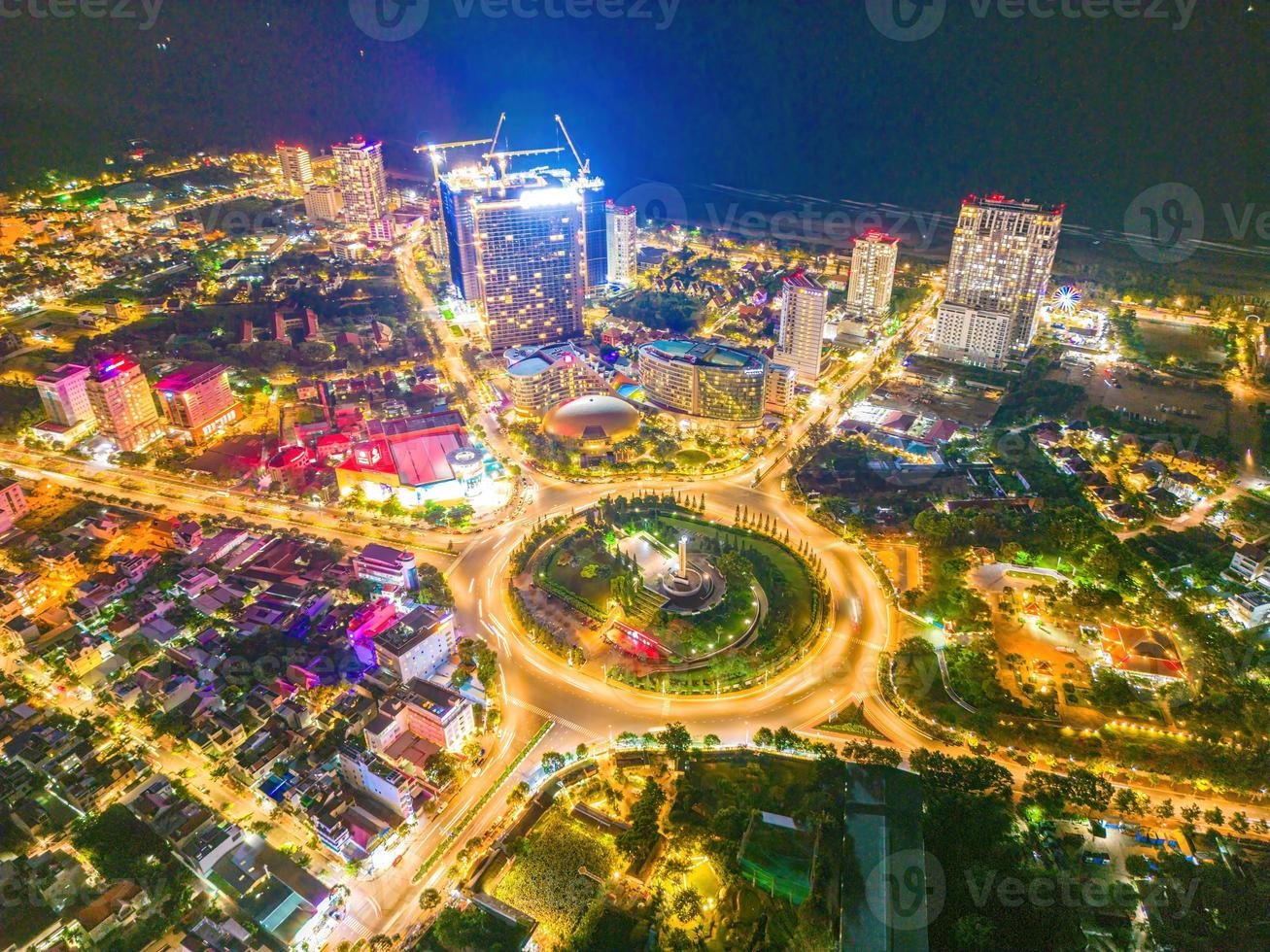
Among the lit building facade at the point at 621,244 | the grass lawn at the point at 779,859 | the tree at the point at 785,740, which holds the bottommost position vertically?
the grass lawn at the point at 779,859

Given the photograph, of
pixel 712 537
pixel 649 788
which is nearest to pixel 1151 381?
pixel 712 537

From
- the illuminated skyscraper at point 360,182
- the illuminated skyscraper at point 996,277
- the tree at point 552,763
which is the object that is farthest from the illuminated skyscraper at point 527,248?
the tree at point 552,763

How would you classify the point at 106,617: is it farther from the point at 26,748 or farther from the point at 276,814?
the point at 276,814

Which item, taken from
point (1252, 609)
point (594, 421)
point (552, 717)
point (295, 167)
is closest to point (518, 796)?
point (552, 717)

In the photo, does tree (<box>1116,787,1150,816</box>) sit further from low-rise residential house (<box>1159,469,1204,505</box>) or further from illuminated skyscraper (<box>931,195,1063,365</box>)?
illuminated skyscraper (<box>931,195,1063,365</box>)

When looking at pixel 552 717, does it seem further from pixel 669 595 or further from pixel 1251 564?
pixel 1251 564

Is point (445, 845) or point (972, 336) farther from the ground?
point (972, 336)

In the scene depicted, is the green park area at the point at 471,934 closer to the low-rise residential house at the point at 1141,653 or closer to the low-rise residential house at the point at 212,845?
the low-rise residential house at the point at 212,845
